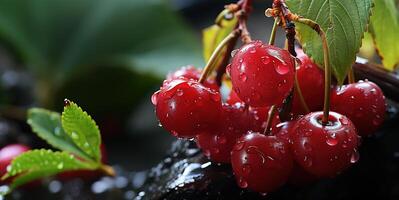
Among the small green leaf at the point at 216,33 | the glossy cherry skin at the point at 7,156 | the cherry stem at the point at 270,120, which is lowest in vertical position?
the cherry stem at the point at 270,120

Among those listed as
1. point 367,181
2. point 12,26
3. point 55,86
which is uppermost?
point 12,26

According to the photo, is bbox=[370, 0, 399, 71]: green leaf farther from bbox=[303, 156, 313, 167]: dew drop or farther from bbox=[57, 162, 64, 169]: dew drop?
bbox=[57, 162, 64, 169]: dew drop

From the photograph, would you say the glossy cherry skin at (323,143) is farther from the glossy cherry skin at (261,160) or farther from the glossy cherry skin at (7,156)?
the glossy cherry skin at (7,156)

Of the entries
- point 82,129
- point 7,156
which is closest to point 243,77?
point 82,129

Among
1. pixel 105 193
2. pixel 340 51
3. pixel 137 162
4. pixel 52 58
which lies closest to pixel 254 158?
pixel 340 51

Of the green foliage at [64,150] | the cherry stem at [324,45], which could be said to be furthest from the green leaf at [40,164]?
the cherry stem at [324,45]

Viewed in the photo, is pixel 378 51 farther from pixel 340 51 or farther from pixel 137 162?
pixel 137 162

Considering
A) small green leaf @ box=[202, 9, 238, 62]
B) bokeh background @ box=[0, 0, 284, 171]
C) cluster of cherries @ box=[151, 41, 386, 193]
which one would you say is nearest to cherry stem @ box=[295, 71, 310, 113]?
cluster of cherries @ box=[151, 41, 386, 193]

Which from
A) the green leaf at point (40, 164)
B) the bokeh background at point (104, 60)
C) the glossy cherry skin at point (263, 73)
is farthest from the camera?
the bokeh background at point (104, 60)
